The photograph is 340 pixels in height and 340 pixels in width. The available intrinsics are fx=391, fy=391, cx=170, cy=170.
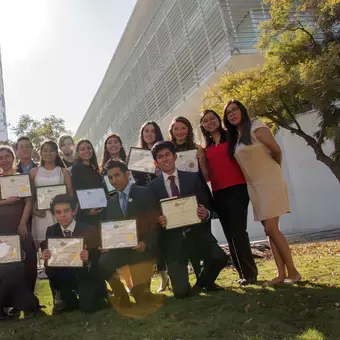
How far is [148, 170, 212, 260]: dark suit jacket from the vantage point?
424 centimetres

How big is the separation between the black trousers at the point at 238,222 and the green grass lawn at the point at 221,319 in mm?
317

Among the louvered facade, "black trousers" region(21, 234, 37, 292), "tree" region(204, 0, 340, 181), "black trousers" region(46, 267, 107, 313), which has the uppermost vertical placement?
the louvered facade

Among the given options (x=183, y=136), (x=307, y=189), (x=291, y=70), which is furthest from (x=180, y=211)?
(x=307, y=189)

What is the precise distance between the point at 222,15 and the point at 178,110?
16.3 feet

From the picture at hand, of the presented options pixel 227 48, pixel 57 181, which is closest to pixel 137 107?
pixel 227 48

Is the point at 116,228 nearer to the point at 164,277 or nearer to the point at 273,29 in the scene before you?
the point at 164,277

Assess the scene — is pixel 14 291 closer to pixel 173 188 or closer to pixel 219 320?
pixel 173 188

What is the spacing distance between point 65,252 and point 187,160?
174cm

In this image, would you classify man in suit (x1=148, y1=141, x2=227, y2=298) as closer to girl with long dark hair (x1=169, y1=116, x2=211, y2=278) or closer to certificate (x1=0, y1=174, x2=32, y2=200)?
girl with long dark hair (x1=169, y1=116, x2=211, y2=278)

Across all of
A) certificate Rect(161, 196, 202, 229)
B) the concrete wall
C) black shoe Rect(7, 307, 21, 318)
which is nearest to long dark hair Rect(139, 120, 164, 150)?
certificate Rect(161, 196, 202, 229)

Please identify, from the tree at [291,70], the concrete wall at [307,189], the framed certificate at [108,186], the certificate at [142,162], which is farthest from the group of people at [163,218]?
the concrete wall at [307,189]

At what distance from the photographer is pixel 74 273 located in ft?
13.5

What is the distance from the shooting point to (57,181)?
4863mm

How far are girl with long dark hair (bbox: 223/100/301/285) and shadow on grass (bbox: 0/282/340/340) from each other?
1.27 ft
